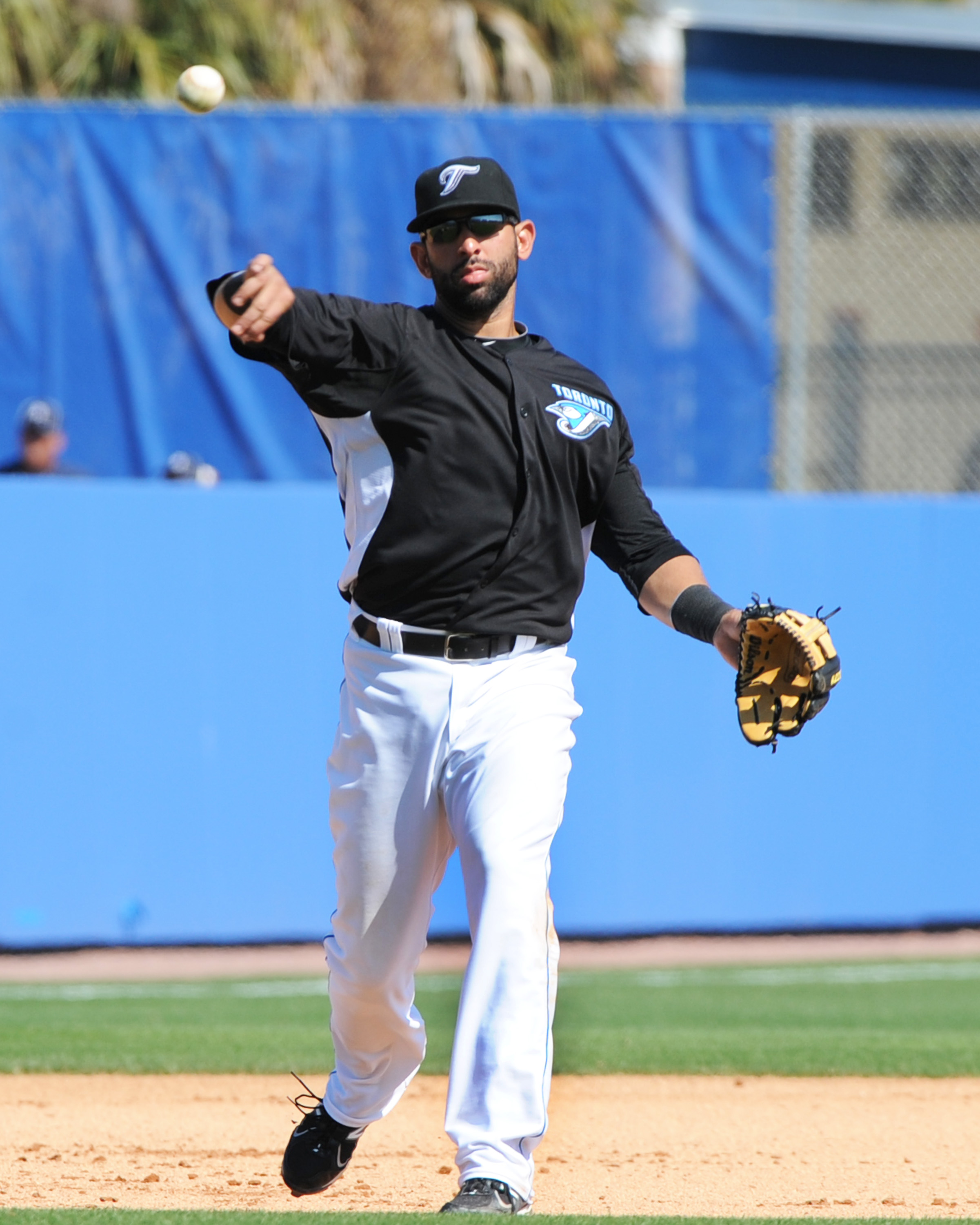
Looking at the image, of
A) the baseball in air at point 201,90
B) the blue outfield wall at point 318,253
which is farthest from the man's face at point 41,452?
Answer: the baseball in air at point 201,90

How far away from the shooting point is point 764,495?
322 inches

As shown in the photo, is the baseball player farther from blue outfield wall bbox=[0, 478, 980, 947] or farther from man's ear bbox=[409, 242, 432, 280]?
blue outfield wall bbox=[0, 478, 980, 947]

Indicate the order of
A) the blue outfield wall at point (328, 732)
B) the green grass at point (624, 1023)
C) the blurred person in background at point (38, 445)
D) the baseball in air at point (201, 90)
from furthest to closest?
the blurred person in background at point (38, 445)
the blue outfield wall at point (328, 732)
the green grass at point (624, 1023)
the baseball in air at point (201, 90)

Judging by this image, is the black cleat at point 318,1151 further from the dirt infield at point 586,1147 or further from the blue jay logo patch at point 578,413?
the blue jay logo patch at point 578,413

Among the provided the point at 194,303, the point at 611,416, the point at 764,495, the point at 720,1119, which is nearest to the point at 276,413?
the point at 194,303

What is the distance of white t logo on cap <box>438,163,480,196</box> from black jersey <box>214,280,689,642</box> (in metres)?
0.25

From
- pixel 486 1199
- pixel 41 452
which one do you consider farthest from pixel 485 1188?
pixel 41 452

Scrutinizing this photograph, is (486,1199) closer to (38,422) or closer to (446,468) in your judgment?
(446,468)

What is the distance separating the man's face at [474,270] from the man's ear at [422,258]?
35 millimetres

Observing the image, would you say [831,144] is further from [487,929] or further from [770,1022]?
[487,929]

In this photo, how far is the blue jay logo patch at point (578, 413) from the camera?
3.43m

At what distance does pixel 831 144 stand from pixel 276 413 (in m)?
3.28

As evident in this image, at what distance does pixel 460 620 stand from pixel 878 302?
638 cm

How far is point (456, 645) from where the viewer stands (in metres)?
3.35
